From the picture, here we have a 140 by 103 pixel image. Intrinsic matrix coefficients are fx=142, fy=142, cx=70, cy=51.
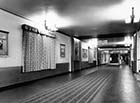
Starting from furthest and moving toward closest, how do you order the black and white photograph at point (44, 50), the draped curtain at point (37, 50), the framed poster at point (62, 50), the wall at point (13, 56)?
the framed poster at point (62, 50) < the draped curtain at point (37, 50) < the wall at point (13, 56) < the black and white photograph at point (44, 50)

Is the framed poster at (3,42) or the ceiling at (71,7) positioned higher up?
the ceiling at (71,7)

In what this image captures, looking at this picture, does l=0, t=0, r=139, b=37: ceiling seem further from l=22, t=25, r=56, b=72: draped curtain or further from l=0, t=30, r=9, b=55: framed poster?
l=22, t=25, r=56, b=72: draped curtain

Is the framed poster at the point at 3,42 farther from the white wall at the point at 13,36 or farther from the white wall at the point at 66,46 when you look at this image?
the white wall at the point at 66,46

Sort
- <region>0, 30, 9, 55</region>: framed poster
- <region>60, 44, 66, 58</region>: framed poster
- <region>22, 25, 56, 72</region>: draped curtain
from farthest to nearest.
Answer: <region>60, 44, 66, 58</region>: framed poster
<region>22, 25, 56, 72</region>: draped curtain
<region>0, 30, 9, 55</region>: framed poster

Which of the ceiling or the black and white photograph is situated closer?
the black and white photograph

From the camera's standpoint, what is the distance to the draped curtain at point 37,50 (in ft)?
22.2

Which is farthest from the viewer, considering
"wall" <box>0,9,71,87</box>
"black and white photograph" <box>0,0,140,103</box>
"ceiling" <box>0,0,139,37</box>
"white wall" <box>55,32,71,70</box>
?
"white wall" <box>55,32,71,70</box>

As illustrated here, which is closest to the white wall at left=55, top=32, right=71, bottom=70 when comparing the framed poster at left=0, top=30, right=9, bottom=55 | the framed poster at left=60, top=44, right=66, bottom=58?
the framed poster at left=60, top=44, right=66, bottom=58

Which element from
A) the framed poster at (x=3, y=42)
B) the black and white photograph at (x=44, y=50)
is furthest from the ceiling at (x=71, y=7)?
the framed poster at (x=3, y=42)

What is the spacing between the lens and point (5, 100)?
13.7 feet

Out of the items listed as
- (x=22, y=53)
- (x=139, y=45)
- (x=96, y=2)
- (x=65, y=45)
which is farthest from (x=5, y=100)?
(x=139, y=45)

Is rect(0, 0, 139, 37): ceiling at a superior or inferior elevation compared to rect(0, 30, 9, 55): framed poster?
superior

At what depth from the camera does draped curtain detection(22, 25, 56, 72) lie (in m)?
6.78

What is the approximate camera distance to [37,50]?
760cm
